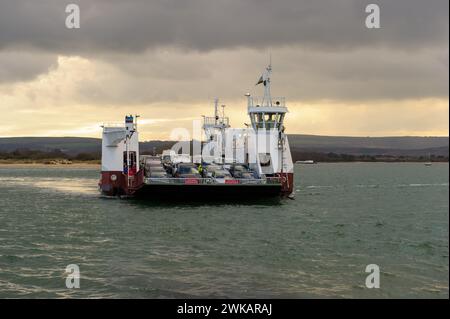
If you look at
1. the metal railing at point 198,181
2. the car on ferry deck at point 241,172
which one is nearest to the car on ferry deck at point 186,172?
the metal railing at point 198,181

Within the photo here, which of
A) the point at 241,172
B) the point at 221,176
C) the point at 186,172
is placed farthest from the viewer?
the point at 241,172

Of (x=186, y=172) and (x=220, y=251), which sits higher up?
(x=186, y=172)

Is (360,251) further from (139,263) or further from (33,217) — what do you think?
(33,217)

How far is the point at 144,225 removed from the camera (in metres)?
29.2

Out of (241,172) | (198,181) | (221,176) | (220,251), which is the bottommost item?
(220,251)

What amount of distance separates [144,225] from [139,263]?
32.7ft

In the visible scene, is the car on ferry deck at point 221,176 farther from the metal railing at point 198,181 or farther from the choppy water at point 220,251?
the choppy water at point 220,251

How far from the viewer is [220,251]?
2186 centimetres

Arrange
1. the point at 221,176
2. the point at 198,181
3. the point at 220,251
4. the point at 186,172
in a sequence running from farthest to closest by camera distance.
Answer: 1. the point at 186,172
2. the point at 221,176
3. the point at 198,181
4. the point at 220,251

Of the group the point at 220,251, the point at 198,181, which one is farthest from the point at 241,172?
the point at 220,251

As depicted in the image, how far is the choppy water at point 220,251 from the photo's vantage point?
630 inches

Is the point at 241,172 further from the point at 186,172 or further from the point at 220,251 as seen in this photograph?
the point at 220,251
